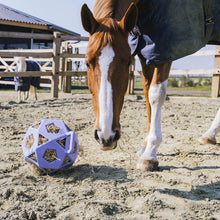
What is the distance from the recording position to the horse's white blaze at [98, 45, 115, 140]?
5.33ft

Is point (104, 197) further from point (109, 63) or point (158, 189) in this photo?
point (109, 63)

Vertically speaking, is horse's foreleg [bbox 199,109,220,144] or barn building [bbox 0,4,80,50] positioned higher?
barn building [bbox 0,4,80,50]

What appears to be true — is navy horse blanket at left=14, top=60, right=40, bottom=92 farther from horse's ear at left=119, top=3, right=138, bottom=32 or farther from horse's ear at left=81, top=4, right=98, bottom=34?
horse's ear at left=119, top=3, right=138, bottom=32

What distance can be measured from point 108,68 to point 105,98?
21 cm

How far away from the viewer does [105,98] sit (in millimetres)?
1676

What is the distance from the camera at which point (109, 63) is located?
1723mm

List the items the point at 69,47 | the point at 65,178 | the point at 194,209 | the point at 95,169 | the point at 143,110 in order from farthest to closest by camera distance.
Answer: the point at 69,47 < the point at 143,110 < the point at 95,169 < the point at 65,178 < the point at 194,209

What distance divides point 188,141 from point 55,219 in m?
2.31

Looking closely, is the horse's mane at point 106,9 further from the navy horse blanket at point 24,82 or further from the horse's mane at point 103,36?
the navy horse blanket at point 24,82

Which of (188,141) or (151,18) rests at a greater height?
(151,18)

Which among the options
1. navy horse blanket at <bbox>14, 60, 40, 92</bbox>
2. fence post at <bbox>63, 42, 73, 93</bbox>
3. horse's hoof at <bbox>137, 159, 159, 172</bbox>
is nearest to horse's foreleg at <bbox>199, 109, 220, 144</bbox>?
horse's hoof at <bbox>137, 159, 159, 172</bbox>

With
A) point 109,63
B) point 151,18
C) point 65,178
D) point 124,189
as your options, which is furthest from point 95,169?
point 151,18

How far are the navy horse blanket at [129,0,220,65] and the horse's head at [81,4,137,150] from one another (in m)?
0.57

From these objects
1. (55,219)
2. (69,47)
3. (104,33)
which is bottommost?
(55,219)
